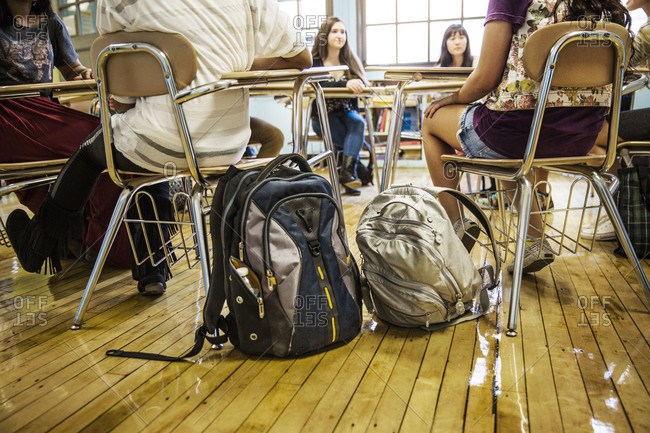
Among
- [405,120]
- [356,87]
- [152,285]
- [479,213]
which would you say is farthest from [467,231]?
[405,120]

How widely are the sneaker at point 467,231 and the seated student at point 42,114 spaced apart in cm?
116

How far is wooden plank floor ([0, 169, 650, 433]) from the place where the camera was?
897 mm

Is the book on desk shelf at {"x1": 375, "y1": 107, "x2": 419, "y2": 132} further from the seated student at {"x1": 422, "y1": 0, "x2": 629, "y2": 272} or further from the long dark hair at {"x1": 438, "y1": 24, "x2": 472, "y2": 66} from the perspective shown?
the seated student at {"x1": 422, "y1": 0, "x2": 629, "y2": 272}

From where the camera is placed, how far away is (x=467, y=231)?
1.58m

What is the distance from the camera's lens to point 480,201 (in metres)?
3.11

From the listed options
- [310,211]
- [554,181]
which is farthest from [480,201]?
[310,211]

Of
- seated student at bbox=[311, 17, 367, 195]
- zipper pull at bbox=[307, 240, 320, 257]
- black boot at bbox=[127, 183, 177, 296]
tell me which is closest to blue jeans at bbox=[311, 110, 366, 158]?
seated student at bbox=[311, 17, 367, 195]

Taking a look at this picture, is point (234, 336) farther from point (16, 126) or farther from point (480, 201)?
point (480, 201)

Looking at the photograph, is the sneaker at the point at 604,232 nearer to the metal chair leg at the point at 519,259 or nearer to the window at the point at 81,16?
the metal chair leg at the point at 519,259

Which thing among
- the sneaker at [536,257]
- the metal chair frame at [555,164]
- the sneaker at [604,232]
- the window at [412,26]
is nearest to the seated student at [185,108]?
the metal chair frame at [555,164]

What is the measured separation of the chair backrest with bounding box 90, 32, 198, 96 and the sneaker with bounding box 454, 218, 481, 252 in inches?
35.0

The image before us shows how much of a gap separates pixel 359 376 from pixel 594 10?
1093 mm

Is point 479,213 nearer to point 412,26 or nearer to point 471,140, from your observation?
point 471,140

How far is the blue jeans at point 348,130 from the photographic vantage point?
12.1 ft
